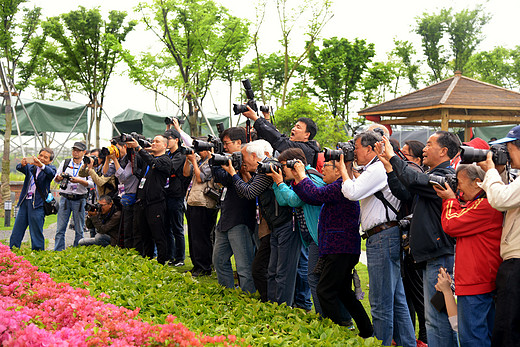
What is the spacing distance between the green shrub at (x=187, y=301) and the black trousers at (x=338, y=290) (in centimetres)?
34

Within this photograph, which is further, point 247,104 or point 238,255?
point 247,104

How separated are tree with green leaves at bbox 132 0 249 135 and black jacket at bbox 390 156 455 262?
14.7m

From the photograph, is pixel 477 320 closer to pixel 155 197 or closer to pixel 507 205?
pixel 507 205

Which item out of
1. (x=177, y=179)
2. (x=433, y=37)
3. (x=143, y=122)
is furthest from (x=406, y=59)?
(x=177, y=179)

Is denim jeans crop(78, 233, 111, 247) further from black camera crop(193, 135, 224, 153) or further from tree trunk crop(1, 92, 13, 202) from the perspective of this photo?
tree trunk crop(1, 92, 13, 202)

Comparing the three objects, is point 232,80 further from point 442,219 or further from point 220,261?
point 442,219

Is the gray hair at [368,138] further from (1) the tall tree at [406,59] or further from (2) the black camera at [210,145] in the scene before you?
(1) the tall tree at [406,59]

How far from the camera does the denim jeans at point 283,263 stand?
4840mm

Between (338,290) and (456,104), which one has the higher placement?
(456,104)

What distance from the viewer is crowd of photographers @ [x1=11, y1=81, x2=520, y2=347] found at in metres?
3.21

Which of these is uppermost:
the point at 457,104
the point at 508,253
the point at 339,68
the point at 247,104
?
the point at 339,68

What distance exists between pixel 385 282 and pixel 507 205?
4.38 feet

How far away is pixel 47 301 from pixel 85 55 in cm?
1812

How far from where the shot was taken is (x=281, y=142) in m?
5.91
